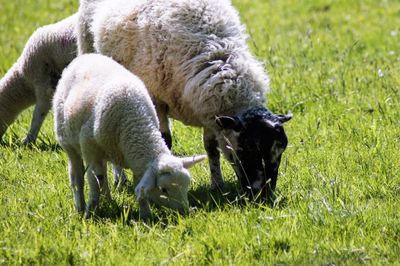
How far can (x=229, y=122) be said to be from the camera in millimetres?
6012

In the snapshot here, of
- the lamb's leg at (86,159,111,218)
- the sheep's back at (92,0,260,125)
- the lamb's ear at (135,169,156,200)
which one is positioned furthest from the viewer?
the sheep's back at (92,0,260,125)

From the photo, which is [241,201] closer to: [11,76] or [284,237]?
[284,237]

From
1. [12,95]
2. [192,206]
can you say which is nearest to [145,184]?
[192,206]

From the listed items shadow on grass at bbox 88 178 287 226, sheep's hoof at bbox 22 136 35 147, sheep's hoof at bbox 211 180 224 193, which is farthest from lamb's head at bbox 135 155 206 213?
sheep's hoof at bbox 22 136 35 147

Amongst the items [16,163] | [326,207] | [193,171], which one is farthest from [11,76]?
[326,207]

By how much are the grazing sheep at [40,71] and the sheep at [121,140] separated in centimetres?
216

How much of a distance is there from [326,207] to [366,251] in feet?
1.92

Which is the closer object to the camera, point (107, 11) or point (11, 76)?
point (107, 11)

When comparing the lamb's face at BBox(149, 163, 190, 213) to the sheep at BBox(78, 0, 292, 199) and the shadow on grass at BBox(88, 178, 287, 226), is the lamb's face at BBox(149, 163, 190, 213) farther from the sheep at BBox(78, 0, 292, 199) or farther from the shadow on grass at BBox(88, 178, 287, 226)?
the sheep at BBox(78, 0, 292, 199)

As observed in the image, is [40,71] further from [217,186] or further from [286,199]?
[286,199]

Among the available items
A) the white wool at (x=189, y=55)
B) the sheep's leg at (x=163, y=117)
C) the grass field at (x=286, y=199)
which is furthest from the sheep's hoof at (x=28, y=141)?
the sheep's leg at (x=163, y=117)

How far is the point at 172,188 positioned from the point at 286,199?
957 mm

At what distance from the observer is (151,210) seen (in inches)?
223

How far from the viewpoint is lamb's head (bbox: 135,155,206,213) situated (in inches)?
207
